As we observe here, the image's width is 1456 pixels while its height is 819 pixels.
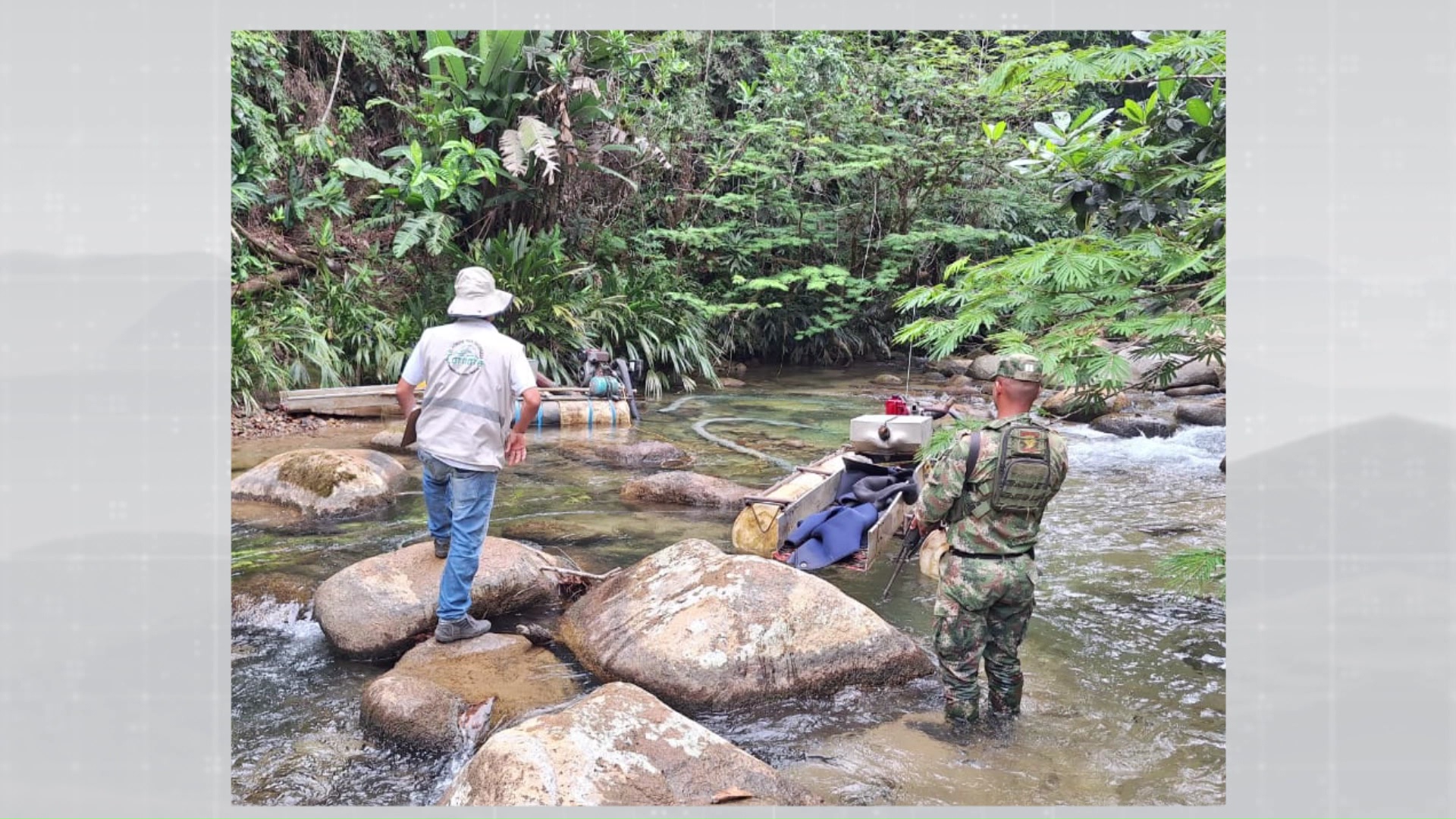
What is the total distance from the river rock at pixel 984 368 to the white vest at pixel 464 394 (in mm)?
13367

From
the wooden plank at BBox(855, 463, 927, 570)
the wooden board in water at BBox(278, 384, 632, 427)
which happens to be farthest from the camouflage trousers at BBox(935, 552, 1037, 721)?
the wooden board in water at BBox(278, 384, 632, 427)

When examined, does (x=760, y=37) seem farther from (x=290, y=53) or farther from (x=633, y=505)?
(x=633, y=505)

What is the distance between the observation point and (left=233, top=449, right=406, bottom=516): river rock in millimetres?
7281

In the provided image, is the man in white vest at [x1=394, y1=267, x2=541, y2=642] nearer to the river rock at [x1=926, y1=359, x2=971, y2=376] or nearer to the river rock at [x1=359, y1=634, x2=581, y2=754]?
the river rock at [x1=359, y1=634, x2=581, y2=754]

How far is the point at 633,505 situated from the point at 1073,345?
4.92 metres

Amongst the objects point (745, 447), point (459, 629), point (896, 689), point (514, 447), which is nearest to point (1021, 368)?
point (896, 689)

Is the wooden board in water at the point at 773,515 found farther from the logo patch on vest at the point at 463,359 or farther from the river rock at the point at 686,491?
the logo patch on vest at the point at 463,359

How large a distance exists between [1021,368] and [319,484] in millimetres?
5488

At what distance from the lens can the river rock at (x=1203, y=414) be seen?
11961mm

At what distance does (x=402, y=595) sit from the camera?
490 cm

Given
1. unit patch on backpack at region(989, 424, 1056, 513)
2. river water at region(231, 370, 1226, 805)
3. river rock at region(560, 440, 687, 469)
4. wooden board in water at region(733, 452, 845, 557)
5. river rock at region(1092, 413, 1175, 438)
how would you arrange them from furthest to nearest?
river rock at region(1092, 413, 1175, 438)
river rock at region(560, 440, 687, 469)
wooden board in water at region(733, 452, 845, 557)
unit patch on backpack at region(989, 424, 1056, 513)
river water at region(231, 370, 1226, 805)

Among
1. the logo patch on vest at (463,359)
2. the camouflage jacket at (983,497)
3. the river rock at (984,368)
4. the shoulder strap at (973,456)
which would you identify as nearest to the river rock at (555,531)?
the logo patch on vest at (463,359)

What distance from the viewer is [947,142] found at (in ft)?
57.0

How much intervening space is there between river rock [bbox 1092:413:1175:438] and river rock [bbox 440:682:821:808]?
8866mm
